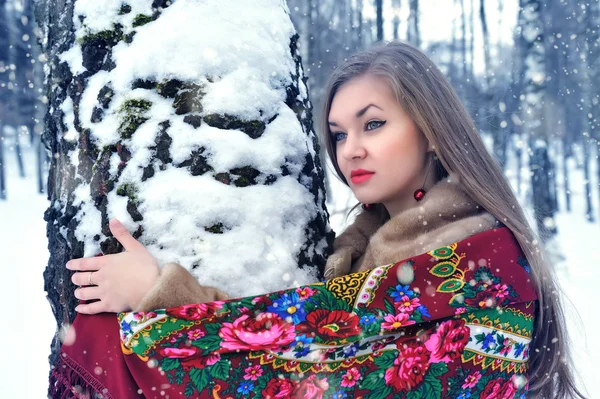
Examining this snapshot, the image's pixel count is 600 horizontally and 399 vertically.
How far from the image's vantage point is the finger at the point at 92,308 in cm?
140

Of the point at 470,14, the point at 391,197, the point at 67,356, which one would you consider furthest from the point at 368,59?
the point at 470,14

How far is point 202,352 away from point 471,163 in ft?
4.16

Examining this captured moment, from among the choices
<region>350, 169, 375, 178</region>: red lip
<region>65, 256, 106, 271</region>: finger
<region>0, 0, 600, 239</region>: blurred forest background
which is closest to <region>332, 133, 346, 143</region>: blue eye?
<region>350, 169, 375, 178</region>: red lip

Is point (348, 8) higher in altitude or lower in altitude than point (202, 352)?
higher

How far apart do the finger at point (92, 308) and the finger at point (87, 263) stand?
116 millimetres

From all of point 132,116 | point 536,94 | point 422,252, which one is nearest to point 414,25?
point 536,94

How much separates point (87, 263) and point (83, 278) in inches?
2.0

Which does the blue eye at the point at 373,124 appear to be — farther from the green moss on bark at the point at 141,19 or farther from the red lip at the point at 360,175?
the green moss on bark at the point at 141,19

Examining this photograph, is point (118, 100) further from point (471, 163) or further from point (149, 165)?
point (471, 163)

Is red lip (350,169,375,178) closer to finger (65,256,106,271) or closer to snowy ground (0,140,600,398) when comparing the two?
snowy ground (0,140,600,398)

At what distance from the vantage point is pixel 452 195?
5.76 ft

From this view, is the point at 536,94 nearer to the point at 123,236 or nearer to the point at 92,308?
the point at 123,236

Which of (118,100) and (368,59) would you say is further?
(368,59)

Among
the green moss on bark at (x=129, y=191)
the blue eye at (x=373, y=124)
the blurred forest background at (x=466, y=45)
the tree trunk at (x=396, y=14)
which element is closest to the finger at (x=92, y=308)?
the green moss on bark at (x=129, y=191)
